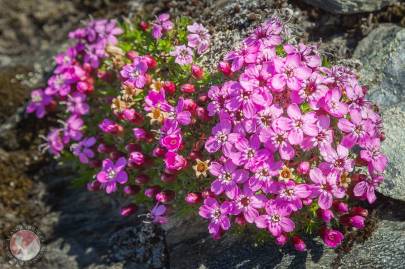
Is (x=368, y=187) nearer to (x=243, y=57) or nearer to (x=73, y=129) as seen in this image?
(x=243, y=57)

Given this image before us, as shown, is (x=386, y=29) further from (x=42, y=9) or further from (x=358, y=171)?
(x=42, y=9)

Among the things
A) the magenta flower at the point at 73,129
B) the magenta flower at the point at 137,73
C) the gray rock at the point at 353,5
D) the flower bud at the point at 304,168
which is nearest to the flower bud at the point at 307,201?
the flower bud at the point at 304,168

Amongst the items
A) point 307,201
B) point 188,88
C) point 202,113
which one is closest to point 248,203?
point 307,201

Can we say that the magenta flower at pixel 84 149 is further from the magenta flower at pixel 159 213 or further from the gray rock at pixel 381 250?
the gray rock at pixel 381 250

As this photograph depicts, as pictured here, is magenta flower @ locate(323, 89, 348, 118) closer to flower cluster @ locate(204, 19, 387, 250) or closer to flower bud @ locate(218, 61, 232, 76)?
flower cluster @ locate(204, 19, 387, 250)

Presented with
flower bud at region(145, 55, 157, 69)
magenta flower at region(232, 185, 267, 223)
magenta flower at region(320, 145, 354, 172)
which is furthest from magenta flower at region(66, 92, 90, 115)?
magenta flower at region(320, 145, 354, 172)

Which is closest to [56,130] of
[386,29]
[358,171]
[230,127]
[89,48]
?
[89,48]
